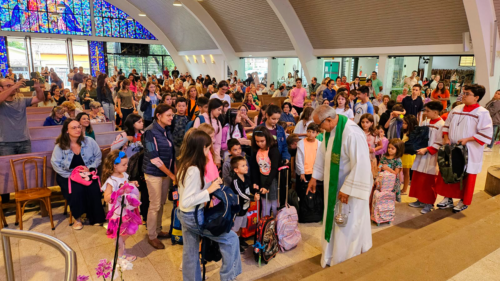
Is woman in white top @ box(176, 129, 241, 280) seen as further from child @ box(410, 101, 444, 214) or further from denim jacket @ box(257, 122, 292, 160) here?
child @ box(410, 101, 444, 214)

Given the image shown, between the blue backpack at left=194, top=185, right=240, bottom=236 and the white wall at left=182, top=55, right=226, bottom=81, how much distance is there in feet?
64.6

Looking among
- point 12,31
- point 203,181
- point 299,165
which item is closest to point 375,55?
point 299,165

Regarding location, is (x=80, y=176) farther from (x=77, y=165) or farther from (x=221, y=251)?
(x=221, y=251)

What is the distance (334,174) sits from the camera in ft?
11.2

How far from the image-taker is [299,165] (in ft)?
15.4

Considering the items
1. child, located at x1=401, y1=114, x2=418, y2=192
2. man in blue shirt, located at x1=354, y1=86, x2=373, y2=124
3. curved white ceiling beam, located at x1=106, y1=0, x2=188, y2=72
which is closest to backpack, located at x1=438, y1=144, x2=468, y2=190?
child, located at x1=401, y1=114, x2=418, y2=192

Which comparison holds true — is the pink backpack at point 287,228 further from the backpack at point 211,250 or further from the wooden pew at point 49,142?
the wooden pew at point 49,142

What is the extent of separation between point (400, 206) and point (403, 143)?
3.48 feet

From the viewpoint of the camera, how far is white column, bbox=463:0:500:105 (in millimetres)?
9531

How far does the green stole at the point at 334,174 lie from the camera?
3.35 meters

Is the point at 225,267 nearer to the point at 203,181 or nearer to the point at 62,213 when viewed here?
the point at 203,181

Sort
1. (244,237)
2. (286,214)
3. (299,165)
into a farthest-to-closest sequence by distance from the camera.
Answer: (299,165), (244,237), (286,214)

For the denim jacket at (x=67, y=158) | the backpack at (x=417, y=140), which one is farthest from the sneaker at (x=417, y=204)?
the denim jacket at (x=67, y=158)

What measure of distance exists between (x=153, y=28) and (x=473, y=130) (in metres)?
24.7
